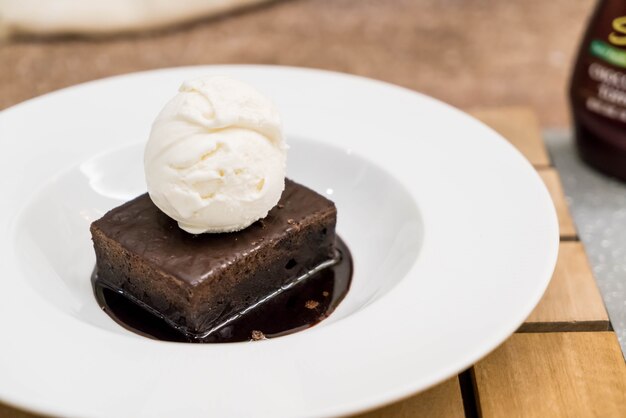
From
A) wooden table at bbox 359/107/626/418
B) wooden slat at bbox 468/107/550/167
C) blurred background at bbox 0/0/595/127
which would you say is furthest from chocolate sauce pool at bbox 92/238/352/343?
blurred background at bbox 0/0/595/127

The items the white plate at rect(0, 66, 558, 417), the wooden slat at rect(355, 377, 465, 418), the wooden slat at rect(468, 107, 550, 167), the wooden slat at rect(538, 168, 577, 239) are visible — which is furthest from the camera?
the wooden slat at rect(468, 107, 550, 167)

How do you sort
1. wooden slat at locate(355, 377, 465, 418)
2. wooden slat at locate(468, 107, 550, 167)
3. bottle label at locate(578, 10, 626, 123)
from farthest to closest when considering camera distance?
1. wooden slat at locate(468, 107, 550, 167)
2. bottle label at locate(578, 10, 626, 123)
3. wooden slat at locate(355, 377, 465, 418)

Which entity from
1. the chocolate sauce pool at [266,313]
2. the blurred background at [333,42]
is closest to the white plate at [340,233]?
the chocolate sauce pool at [266,313]

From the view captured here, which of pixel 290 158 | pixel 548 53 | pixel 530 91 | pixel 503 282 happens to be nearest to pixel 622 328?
pixel 503 282

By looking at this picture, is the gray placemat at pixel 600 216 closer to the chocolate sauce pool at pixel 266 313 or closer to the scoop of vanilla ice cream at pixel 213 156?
the chocolate sauce pool at pixel 266 313

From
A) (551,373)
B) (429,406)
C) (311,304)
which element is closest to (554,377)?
(551,373)

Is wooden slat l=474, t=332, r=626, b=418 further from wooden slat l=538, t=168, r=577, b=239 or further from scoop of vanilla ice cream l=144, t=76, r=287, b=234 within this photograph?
scoop of vanilla ice cream l=144, t=76, r=287, b=234

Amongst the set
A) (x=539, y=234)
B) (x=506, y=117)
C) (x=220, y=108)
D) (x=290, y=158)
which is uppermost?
(x=220, y=108)

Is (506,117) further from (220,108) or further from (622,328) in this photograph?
(220,108)
